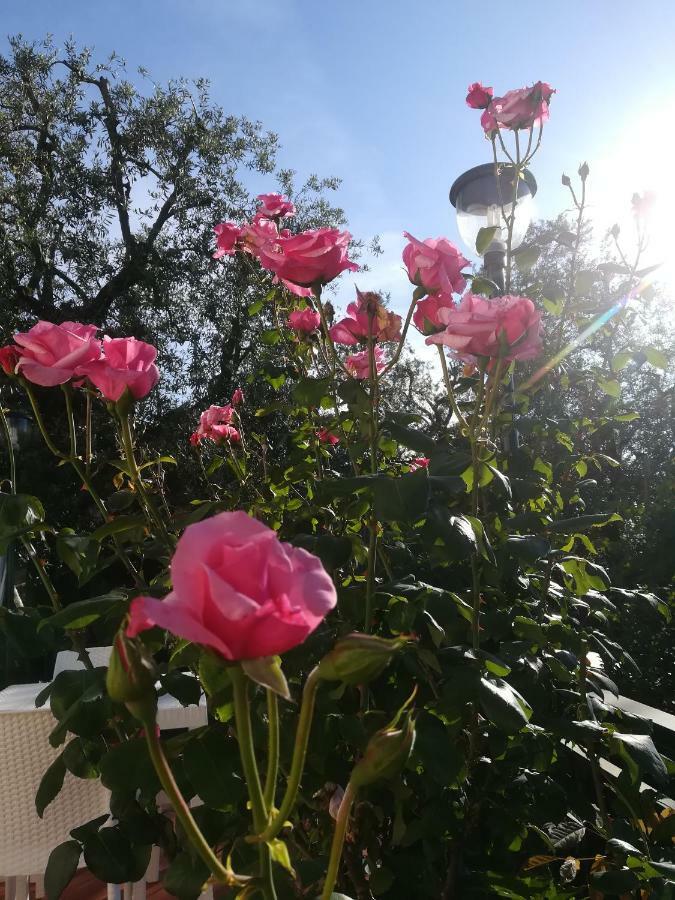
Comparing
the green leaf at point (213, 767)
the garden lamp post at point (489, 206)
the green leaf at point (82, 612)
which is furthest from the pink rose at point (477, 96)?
the green leaf at point (213, 767)

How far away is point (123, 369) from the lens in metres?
0.92

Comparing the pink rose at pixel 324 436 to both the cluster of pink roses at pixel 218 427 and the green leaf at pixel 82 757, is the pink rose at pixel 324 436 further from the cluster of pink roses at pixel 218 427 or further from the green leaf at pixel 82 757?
the green leaf at pixel 82 757

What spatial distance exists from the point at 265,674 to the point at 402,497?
1.63ft

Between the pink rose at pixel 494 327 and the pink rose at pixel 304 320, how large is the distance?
20.8 inches

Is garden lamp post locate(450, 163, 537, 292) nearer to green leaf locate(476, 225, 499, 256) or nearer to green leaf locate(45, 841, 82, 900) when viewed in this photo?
green leaf locate(476, 225, 499, 256)

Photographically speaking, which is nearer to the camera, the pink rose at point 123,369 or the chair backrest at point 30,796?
the pink rose at point 123,369

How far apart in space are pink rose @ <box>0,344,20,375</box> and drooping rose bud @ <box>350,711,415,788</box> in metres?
0.92

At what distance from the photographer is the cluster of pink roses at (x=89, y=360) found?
3.01ft

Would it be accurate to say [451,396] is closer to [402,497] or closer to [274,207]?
[402,497]

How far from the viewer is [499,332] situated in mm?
961

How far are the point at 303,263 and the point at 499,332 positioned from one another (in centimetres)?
31

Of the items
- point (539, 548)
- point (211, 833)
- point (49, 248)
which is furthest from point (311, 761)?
point (49, 248)

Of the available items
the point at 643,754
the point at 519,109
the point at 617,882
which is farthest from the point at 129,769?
the point at 519,109

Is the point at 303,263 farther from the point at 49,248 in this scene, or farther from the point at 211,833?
the point at 49,248
